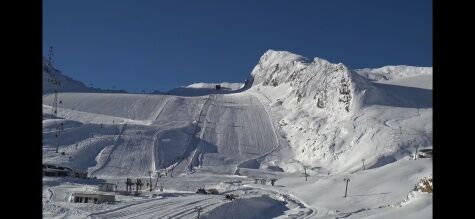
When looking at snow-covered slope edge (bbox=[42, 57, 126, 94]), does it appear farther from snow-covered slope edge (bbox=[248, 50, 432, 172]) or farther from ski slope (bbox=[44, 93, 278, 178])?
snow-covered slope edge (bbox=[248, 50, 432, 172])

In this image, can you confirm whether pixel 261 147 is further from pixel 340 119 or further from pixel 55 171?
pixel 55 171

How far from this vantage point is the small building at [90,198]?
35500 mm

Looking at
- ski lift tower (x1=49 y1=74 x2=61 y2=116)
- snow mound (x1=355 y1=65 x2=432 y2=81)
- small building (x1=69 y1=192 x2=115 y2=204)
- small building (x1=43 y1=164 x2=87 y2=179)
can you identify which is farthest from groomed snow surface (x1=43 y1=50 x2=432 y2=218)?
snow mound (x1=355 y1=65 x2=432 y2=81)

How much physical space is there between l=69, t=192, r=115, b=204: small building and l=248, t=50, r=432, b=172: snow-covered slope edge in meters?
24.3

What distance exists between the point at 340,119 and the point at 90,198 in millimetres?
41360

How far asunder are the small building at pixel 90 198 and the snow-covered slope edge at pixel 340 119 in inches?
958

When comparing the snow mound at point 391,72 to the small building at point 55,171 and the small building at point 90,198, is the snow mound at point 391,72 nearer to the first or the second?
the small building at point 55,171

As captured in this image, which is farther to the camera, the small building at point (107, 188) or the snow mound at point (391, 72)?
the snow mound at point (391, 72)

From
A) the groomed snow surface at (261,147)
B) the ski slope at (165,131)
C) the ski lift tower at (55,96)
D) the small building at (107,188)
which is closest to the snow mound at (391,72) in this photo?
the groomed snow surface at (261,147)

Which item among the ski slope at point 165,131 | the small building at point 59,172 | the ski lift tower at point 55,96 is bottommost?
the small building at point 59,172

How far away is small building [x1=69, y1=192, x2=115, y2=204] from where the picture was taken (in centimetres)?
3550
